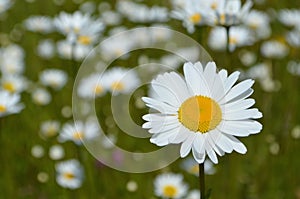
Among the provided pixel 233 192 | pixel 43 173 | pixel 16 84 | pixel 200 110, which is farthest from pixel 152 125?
pixel 16 84

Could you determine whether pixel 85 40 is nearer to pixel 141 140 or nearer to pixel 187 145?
pixel 141 140

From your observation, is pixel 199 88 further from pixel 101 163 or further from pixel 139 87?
pixel 139 87

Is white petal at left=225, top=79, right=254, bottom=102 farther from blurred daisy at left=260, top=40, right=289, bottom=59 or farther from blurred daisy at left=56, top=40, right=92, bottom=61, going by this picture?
blurred daisy at left=260, top=40, right=289, bottom=59

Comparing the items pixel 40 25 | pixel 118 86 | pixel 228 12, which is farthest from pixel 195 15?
pixel 40 25

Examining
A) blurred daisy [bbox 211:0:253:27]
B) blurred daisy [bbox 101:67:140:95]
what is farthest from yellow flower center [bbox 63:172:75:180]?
blurred daisy [bbox 211:0:253:27]

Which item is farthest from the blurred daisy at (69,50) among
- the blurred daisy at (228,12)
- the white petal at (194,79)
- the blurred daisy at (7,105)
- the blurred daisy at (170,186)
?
the white petal at (194,79)
